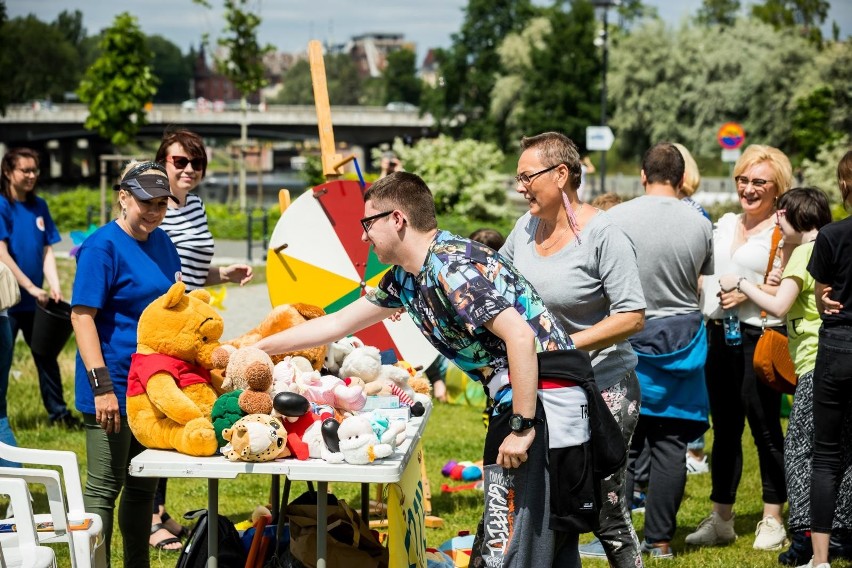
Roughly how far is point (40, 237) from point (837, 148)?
105 feet

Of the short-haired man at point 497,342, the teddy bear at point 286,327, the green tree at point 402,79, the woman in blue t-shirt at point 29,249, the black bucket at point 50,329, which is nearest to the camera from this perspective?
the short-haired man at point 497,342

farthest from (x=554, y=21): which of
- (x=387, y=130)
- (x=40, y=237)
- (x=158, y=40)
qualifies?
(x=158, y=40)

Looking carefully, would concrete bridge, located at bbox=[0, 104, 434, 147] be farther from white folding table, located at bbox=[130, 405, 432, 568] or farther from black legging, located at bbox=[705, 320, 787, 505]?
white folding table, located at bbox=[130, 405, 432, 568]

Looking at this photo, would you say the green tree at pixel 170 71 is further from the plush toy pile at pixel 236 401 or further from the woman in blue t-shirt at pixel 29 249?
the plush toy pile at pixel 236 401

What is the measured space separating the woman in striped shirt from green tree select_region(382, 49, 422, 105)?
11882 cm

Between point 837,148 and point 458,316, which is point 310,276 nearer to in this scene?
point 458,316

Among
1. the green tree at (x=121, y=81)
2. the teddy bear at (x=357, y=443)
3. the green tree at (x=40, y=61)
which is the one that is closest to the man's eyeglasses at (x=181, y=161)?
the teddy bear at (x=357, y=443)

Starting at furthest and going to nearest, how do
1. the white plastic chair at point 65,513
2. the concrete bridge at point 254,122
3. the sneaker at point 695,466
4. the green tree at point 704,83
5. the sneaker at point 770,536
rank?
the concrete bridge at point 254,122
the green tree at point 704,83
the sneaker at point 695,466
the sneaker at point 770,536
the white plastic chair at point 65,513

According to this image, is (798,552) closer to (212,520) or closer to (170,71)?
(212,520)

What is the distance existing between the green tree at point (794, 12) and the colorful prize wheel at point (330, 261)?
7679cm

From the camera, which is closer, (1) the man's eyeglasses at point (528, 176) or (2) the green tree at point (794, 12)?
(1) the man's eyeglasses at point (528, 176)

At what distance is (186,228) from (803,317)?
3.08 meters

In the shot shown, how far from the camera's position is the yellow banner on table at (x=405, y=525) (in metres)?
3.76

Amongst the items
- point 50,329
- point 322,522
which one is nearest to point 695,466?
point 322,522
